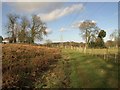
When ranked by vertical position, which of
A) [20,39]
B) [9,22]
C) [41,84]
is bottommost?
[41,84]

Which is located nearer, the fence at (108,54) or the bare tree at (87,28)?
the fence at (108,54)

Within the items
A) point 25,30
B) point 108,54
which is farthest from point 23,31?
point 108,54

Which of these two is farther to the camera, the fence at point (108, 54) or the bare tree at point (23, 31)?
the bare tree at point (23, 31)

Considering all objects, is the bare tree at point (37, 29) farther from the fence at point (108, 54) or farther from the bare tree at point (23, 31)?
the fence at point (108, 54)

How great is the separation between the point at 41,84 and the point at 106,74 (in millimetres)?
4608

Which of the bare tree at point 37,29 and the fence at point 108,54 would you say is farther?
the bare tree at point 37,29

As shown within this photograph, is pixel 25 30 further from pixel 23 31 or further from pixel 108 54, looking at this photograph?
pixel 108 54

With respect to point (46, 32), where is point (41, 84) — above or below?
below

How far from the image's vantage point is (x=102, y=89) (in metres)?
10.9

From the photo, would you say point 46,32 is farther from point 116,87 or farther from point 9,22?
point 116,87

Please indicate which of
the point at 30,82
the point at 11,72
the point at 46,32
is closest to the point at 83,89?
the point at 30,82

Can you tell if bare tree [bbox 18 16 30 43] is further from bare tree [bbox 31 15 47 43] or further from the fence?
the fence

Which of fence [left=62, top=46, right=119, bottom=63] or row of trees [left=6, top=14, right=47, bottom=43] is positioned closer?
fence [left=62, top=46, right=119, bottom=63]

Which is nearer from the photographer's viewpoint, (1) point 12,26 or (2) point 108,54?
(2) point 108,54
